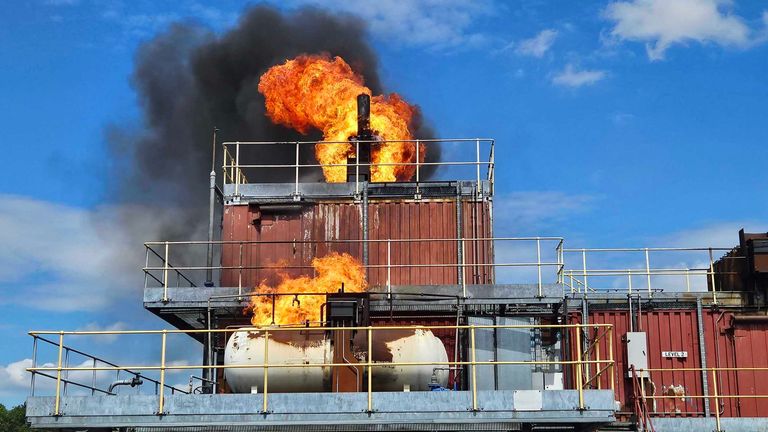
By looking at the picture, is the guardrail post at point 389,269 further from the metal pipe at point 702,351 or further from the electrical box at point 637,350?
the metal pipe at point 702,351

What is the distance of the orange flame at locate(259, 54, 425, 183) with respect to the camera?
88.7 ft

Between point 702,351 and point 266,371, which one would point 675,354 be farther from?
point 266,371

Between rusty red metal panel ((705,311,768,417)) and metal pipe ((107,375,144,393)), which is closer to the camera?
metal pipe ((107,375,144,393))

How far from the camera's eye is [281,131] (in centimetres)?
3747

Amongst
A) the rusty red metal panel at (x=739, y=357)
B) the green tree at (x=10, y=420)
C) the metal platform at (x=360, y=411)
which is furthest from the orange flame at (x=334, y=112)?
the green tree at (x=10, y=420)

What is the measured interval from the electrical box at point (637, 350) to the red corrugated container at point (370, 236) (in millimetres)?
4106

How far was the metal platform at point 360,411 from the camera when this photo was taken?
14.9 metres

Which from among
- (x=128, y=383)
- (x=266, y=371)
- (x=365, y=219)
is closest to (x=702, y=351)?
(x=365, y=219)

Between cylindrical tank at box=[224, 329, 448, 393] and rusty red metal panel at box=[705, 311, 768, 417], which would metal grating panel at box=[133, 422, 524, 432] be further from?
rusty red metal panel at box=[705, 311, 768, 417]

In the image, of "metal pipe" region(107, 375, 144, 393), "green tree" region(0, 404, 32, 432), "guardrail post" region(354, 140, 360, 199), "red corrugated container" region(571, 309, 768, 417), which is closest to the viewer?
"metal pipe" region(107, 375, 144, 393)

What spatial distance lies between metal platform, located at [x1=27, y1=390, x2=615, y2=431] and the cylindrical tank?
3.73ft

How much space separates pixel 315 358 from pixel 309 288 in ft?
17.8

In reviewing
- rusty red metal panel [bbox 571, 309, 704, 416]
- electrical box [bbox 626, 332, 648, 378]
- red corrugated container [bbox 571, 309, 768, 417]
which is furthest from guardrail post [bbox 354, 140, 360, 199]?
electrical box [bbox 626, 332, 648, 378]

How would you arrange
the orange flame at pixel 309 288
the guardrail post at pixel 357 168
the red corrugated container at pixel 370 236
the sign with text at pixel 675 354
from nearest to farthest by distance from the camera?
the orange flame at pixel 309 288, the red corrugated container at pixel 370 236, the sign with text at pixel 675 354, the guardrail post at pixel 357 168
